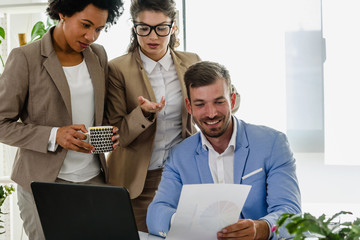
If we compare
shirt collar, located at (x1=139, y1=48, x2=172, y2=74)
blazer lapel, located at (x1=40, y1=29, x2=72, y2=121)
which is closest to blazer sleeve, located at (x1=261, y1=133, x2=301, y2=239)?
shirt collar, located at (x1=139, y1=48, x2=172, y2=74)

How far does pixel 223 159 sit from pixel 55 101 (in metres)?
0.73

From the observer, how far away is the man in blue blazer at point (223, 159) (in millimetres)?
1915

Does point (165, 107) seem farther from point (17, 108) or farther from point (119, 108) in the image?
point (17, 108)

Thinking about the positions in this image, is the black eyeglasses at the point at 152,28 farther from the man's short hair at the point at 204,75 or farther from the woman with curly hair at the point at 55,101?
the man's short hair at the point at 204,75

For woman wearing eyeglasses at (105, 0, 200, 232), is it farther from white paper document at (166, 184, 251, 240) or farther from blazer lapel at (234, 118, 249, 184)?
white paper document at (166, 184, 251, 240)

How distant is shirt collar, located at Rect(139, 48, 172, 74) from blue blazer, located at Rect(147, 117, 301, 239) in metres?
0.48

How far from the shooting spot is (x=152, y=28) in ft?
7.56

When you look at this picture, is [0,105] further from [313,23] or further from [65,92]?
[313,23]

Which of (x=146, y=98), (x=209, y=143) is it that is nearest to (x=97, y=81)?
(x=146, y=98)

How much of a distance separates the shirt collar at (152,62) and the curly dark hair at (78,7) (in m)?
0.27

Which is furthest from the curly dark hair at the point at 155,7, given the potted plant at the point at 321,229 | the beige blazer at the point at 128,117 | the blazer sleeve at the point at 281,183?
the potted plant at the point at 321,229

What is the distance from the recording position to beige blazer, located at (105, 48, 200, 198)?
238cm

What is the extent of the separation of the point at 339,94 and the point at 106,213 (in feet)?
9.72

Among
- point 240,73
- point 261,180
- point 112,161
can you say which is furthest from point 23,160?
point 240,73
